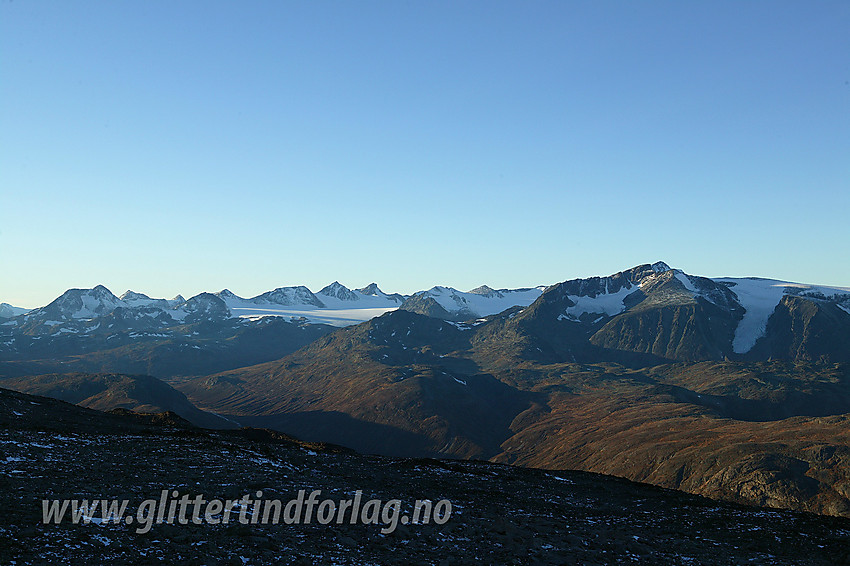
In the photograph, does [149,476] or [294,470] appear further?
[294,470]

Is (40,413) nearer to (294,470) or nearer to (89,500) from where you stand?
(294,470)

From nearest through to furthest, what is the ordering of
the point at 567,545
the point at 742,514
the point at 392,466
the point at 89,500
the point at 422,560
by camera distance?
the point at 422,560, the point at 89,500, the point at 567,545, the point at 742,514, the point at 392,466

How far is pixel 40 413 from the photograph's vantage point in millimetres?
72688

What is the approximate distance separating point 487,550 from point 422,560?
15.8 ft

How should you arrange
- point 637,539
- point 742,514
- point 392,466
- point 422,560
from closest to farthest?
point 422,560 → point 637,539 → point 742,514 → point 392,466

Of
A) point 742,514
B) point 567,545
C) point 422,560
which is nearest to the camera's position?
point 422,560

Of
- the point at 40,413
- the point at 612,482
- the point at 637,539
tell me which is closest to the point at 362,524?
the point at 637,539

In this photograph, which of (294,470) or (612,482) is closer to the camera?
(294,470)

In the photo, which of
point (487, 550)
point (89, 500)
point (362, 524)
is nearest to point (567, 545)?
point (487, 550)

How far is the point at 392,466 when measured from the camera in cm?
6300

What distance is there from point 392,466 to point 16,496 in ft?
126

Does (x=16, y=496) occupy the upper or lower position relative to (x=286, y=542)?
upper

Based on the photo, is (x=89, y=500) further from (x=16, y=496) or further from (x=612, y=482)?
(x=612, y=482)

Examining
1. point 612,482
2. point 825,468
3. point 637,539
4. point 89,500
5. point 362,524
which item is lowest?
point 825,468
